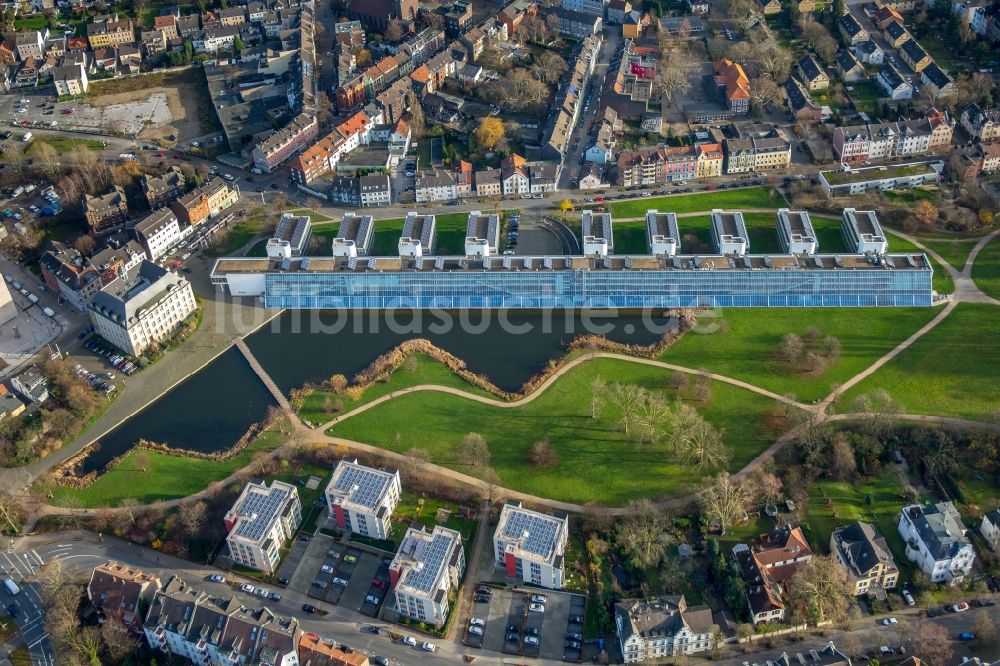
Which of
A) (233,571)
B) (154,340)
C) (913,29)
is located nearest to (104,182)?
(154,340)

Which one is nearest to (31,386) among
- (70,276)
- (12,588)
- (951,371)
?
(70,276)

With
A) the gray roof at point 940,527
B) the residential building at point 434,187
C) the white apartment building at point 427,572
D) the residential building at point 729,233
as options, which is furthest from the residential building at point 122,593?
the residential building at point 729,233

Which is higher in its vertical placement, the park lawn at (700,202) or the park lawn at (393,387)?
the park lawn at (700,202)

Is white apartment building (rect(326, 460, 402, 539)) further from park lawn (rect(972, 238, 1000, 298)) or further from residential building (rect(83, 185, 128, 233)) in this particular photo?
park lawn (rect(972, 238, 1000, 298))

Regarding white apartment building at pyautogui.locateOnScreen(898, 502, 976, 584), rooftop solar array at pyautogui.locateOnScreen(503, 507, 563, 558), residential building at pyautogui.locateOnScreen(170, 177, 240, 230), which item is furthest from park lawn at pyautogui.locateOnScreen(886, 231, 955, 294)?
residential building at pyautogui.locateOnScreen(170, 177, 240, 230)

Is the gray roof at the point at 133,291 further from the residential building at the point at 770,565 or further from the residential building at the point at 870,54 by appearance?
the residential building at the point at 870,54

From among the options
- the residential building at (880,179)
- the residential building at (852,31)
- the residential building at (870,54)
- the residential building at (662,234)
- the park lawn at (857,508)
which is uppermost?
the residential building at (852,31)
